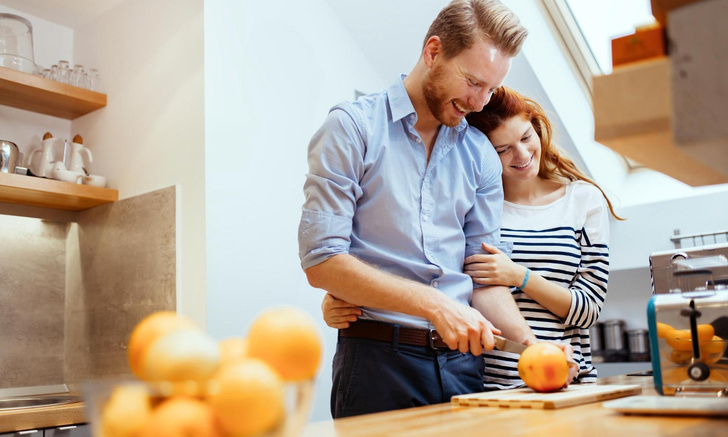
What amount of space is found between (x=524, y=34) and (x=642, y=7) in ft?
8.01

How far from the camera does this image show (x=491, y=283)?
1.56m

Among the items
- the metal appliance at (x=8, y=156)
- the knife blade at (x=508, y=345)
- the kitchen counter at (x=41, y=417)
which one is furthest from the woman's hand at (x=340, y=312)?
the metal appliance at (x=8, y=156)

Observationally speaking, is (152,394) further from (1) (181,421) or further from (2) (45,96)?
Result: (2) (45,96)

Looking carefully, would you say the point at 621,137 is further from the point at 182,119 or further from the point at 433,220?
the point at 182,119

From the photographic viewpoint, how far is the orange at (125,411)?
495 mm

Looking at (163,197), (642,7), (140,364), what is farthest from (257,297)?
(642,7)

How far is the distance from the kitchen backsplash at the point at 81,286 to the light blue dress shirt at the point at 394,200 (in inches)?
52.1

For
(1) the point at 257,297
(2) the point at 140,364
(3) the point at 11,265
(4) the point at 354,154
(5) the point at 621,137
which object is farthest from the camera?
(3) the point at 11,265

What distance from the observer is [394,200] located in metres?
1.49

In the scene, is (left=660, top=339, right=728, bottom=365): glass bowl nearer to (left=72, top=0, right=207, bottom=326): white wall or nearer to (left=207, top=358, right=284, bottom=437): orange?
(left=207, top=358, right=284, bottom=437): orange

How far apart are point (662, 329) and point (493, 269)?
500 mm

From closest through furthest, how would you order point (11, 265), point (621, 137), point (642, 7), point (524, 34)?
point (621, 137) → point (524, 34) → point (11, 265) → point (642, 7)

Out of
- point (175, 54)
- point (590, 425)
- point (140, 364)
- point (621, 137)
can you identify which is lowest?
point (590, 425)

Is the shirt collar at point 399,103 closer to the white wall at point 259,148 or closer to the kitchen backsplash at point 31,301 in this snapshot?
A: the white wall at point 259,148
